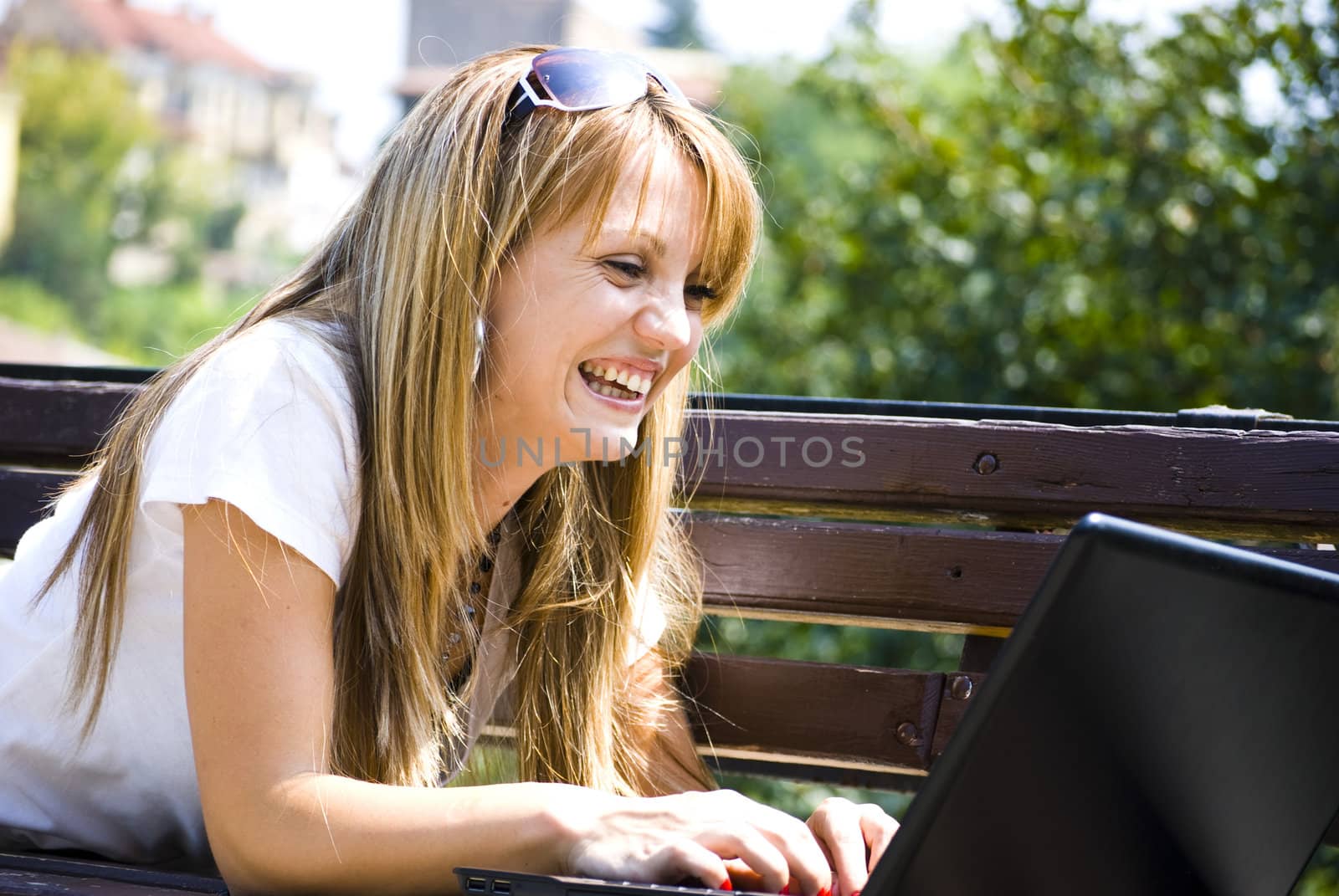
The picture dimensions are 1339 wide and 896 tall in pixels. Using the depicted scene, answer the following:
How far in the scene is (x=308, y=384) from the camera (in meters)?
1.40

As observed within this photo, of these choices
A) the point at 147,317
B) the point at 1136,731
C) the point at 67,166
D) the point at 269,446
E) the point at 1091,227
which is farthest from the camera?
the point at 67,166

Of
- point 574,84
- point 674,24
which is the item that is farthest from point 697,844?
point 674,24

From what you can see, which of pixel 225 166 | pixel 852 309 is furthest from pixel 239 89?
pixel 852 309

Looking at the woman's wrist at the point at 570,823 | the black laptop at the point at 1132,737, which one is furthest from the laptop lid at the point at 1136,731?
the woman's wrist at the point at 570,823

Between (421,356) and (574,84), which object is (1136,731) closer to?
(421,356)

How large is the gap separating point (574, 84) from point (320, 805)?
0.88 m

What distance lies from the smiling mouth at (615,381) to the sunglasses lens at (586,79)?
0.31m

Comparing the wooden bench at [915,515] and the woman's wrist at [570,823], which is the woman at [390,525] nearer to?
the woman's wrist at [570,823]

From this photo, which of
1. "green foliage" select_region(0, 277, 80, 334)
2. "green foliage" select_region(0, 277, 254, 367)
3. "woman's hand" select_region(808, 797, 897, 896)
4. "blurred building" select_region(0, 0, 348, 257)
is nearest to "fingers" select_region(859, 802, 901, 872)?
"woman's hand" select_region(808, 797, 897, 896)

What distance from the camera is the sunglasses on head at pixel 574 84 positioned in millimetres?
1567

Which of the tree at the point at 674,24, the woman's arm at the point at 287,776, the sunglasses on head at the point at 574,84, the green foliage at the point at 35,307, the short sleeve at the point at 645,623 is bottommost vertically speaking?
the green foliage at the point at 35,307

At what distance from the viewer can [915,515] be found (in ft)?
6.24

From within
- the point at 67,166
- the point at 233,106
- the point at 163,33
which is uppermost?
the point at 163,33

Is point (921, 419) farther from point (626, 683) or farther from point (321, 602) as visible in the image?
point (321, 602)
